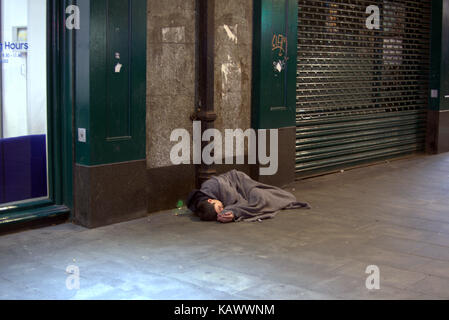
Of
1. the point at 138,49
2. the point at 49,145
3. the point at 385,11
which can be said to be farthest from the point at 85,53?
the point at 385,11

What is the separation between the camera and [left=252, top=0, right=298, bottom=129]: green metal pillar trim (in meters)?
8.20

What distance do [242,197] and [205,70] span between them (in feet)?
5.21

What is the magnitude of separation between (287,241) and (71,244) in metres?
2.00

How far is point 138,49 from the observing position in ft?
21.8

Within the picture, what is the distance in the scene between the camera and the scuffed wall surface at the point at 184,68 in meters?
7.02

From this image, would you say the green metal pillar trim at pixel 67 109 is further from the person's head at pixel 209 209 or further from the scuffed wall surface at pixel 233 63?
the scuffed wall surface at pixel 233 63

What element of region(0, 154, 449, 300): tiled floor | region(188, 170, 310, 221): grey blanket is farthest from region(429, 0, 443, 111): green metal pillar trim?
region(188, 170, 310, 221): grey blanket

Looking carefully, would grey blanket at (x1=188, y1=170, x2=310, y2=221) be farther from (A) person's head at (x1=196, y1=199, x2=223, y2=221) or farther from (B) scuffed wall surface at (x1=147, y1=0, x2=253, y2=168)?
(B) scuffed wall surface at (x1=147, y1=0, x2=253, y2=168)

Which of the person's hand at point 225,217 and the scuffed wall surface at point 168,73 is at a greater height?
the scuffed wall surface at point 168,73

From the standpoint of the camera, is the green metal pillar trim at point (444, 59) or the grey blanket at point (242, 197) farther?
the green metal pillar trim at point (444, 59)

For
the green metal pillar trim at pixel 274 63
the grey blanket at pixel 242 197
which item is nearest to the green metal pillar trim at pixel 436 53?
the green metal pillar trim at pixel 274 63

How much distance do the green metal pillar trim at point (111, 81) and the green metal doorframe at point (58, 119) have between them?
0.15 meters

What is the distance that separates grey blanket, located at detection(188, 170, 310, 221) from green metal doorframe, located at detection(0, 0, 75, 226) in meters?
1.47

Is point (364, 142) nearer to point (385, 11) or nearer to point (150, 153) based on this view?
point (385, 11)
